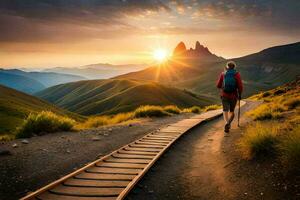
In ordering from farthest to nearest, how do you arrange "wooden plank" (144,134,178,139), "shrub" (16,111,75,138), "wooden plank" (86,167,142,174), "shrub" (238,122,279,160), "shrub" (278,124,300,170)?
"shrub" (16,111,75,138) < "wooden plank" (144,134,178,139) < "shrub" (238,122,279,160) < "wooden plank" (86,167,142,174) < "shrub" (278,124,300,170)

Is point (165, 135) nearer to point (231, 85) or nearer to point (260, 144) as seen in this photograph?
point (231, 85)

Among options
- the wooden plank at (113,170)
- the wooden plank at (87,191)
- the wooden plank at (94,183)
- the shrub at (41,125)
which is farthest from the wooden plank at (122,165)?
the shrub at (41,125)

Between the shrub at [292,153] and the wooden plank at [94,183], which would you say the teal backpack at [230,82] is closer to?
the shrub at [292,153]

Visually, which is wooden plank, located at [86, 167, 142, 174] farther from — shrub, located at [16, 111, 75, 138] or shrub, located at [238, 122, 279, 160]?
shrub, located at [16, 111, 75, 138]

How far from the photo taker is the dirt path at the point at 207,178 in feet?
21.7

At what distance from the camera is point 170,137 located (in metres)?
13.4

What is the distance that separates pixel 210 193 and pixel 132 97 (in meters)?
112

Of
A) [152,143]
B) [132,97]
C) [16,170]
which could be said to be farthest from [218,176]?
[132,97]

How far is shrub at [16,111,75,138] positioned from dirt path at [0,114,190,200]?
0.81m

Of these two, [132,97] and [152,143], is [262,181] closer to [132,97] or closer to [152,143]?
[152,143]

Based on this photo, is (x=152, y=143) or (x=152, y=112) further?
(x=152, y=112)

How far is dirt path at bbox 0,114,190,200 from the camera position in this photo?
7398 mm

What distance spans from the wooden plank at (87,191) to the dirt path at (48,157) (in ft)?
2.92

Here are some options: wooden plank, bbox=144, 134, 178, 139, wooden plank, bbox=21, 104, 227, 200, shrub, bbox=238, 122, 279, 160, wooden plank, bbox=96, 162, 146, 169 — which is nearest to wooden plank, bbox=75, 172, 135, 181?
wooden plank, bbox=21, 104, 227, 200
